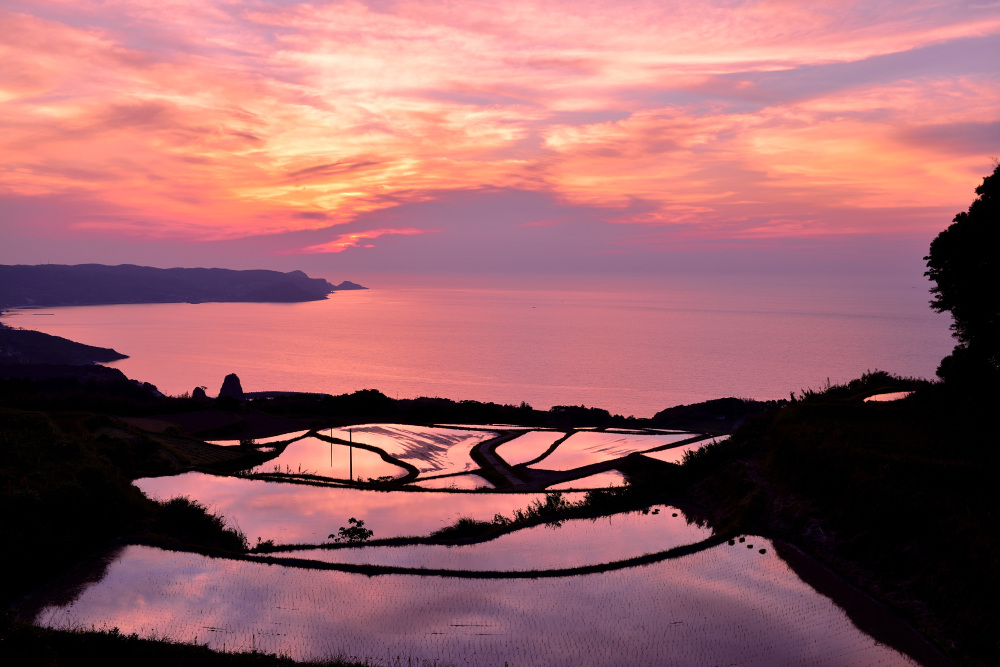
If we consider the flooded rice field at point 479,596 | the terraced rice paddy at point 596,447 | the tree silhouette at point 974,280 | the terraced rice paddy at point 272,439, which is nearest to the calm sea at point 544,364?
the terraced rice paddy at point 596,447

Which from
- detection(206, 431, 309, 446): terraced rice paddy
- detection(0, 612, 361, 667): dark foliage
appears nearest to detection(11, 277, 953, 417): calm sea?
detection(206, 431, 309, 446): terraced rice paddy

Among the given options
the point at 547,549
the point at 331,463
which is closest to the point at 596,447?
the point at 331,463

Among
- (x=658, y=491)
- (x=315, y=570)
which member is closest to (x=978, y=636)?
(x=658, y=491)

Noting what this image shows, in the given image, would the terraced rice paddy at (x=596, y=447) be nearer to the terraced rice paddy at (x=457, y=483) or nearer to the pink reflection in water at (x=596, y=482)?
the pink reflection in water at (x=596, y=482)

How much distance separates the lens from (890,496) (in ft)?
63.0

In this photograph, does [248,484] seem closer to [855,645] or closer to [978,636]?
[855,645]

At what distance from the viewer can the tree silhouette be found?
26.1 m

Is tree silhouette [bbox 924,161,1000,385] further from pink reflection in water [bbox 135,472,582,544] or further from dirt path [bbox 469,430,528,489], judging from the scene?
dirt path [bbox 469,430,528,489]

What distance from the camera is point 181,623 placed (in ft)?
50.3

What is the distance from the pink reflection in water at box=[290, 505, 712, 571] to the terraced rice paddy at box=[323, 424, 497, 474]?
45.5 feet

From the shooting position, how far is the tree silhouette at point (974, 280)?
85.6ft

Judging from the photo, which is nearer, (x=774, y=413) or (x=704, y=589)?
(x=704, y=589)

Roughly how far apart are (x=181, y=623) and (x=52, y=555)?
7.30 meters

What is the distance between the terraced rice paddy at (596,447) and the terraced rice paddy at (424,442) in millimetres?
5348
